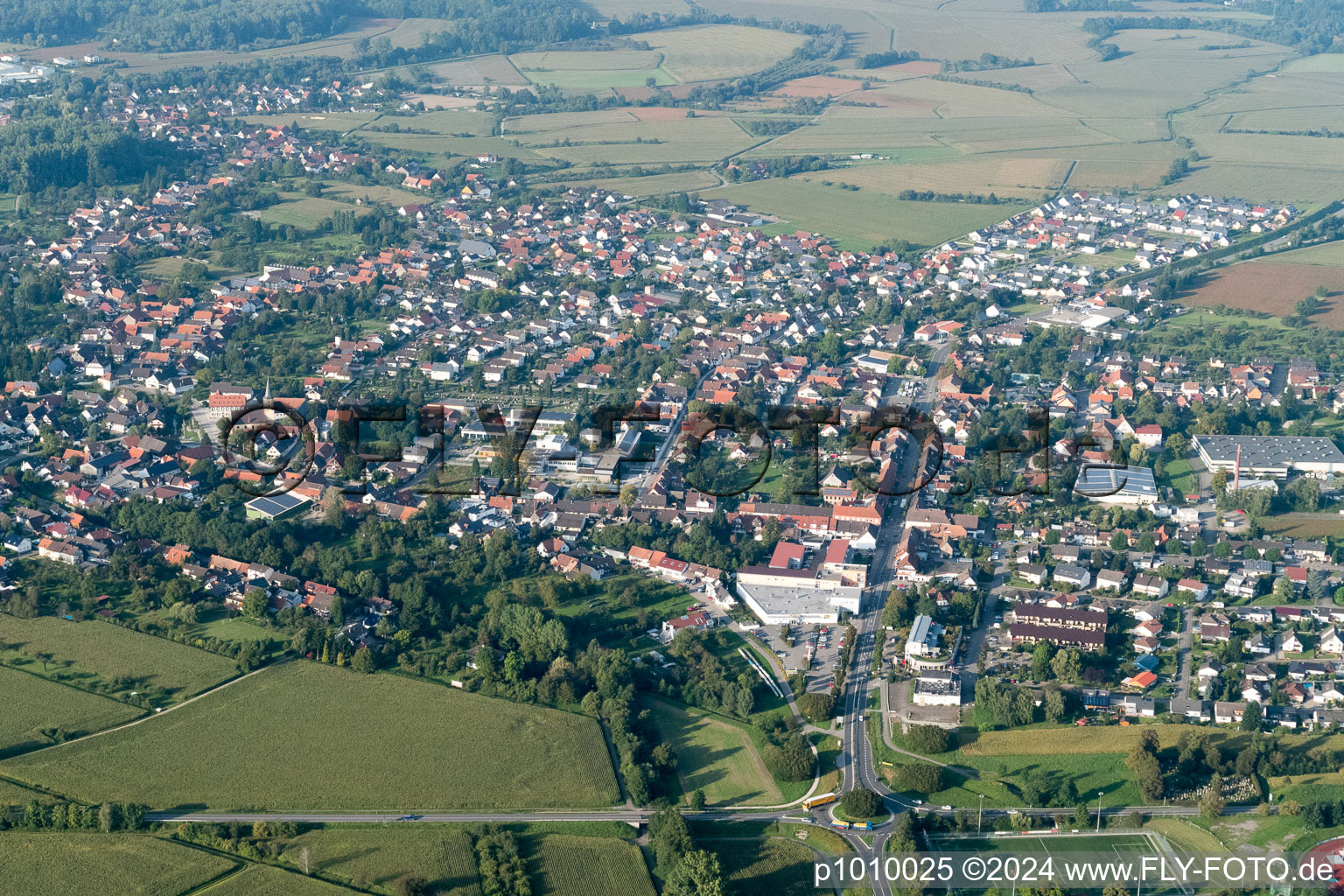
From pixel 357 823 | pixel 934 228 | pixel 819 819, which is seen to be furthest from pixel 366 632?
pixel 934 228

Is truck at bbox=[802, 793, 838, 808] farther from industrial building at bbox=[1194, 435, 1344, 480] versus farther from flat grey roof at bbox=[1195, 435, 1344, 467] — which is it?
flat grey roof at bbox=[1195, 435, 1344, 467]

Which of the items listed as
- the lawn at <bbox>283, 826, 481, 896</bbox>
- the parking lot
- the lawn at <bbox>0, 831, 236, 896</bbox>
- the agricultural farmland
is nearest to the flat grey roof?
the agricultural farmland

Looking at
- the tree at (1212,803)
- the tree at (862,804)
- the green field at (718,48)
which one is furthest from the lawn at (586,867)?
the green field at (718,48)

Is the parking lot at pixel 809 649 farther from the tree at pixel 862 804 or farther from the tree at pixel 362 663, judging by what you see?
the tree at pixel 362 663

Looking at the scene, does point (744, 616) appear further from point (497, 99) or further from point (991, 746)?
point (497, 99)

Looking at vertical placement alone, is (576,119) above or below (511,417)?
above

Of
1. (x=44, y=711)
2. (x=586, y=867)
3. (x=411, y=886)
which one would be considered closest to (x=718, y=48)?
(x=44, y=711)
